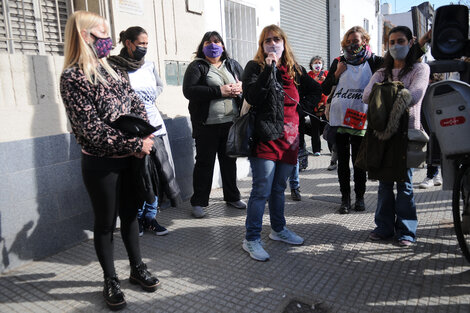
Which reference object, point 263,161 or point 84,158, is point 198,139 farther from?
point 84,158

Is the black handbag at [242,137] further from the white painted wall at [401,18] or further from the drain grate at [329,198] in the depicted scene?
the white painted wall at [401,18]

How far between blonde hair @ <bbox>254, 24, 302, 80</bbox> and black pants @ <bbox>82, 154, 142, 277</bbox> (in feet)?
4.65

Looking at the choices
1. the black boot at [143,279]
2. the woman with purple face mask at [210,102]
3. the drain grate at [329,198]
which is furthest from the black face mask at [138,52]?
the drain grate at [329,198]

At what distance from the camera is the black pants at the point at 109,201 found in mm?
2562

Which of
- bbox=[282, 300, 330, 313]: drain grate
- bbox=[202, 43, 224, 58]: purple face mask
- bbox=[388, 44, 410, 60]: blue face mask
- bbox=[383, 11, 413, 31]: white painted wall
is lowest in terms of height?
bbox=[282, 300, 330, 313]: drain grate

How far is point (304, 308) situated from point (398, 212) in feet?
4.87

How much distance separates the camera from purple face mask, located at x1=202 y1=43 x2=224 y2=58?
4.27m

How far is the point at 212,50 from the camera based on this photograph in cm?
428

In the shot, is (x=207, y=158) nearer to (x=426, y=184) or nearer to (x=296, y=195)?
(x=296, y=195)

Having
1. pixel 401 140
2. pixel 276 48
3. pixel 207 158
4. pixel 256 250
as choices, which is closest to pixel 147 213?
pixel 207 158

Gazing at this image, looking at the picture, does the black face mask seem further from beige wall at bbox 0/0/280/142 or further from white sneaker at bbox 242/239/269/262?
white sneaker at bbox 242/239/269/262

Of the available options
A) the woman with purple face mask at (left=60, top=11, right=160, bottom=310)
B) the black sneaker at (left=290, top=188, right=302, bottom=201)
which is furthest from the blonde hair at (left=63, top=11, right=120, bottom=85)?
the black sneaker at (left=290, top=188, right=302, bottom=201)

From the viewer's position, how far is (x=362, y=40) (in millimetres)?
4164

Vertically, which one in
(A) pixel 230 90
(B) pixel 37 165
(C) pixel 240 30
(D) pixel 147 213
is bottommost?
(D) pixel 147 213
